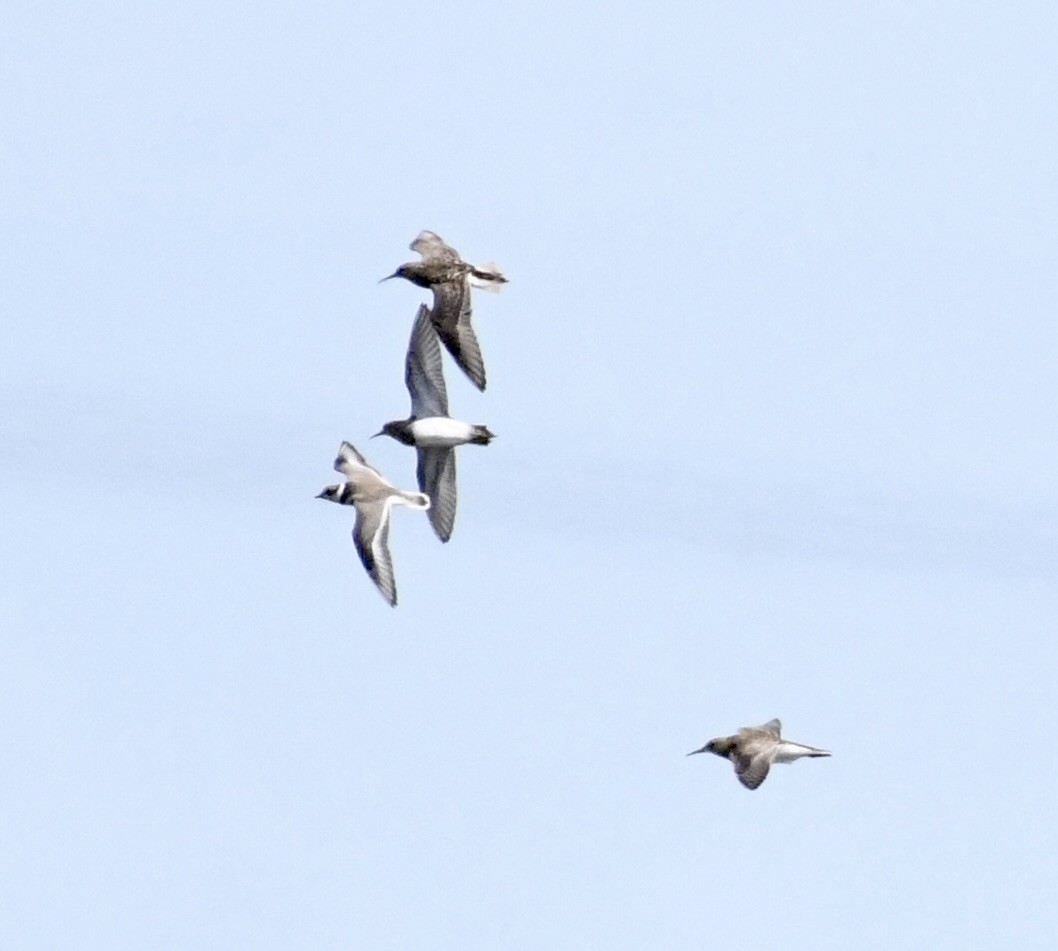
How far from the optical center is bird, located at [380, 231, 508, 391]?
40.2 meters

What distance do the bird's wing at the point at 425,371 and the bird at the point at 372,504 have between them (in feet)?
3.43

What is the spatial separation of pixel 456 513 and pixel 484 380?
2816 mm

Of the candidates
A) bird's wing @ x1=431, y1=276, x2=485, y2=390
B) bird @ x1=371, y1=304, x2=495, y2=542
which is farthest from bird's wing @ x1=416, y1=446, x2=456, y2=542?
bird's wing @ x1=431, y1=276, x2=485, y2=390

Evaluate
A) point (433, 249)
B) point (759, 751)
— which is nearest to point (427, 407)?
point (433, 249)

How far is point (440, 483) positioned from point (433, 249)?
8.85 ft

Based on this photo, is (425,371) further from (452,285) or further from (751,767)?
Result: (751,767)

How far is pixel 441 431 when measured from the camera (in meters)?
40.9

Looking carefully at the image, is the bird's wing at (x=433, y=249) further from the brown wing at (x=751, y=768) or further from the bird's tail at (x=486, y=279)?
the brown wing at (x=751, y=768)

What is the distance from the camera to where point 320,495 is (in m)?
39.8

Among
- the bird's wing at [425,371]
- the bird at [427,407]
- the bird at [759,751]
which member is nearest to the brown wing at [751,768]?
the bird at [759,751]

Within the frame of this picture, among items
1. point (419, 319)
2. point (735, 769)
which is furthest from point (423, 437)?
point (735, 769)

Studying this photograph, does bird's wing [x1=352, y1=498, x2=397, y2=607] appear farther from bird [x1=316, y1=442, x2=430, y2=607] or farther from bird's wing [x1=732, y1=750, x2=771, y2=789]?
bird's wing [x1=732, y1=750, x2=771, y2=789]

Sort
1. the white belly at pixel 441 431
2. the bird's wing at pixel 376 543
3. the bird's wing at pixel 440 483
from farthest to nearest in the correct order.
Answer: the bird's wing at pixel 440 483 < the white belly at pixel 441 431 < the bird's wing at pixel 376 543

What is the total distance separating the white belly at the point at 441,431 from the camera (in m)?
40.8
